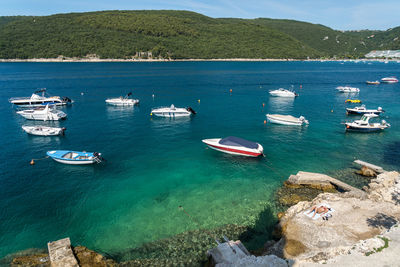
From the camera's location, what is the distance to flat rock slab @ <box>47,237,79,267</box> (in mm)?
17766

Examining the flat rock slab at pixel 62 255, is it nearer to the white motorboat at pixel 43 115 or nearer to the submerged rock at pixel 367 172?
the submerged rock at pixel 367 172

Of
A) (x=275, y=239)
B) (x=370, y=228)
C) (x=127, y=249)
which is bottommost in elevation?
(x=127, y=249)

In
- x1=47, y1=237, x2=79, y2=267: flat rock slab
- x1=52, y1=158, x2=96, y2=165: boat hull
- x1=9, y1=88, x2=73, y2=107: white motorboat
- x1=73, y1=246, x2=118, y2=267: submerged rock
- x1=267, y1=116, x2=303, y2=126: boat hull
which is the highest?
x1=9, y1=88, x2=73, y2=107: white motorboat

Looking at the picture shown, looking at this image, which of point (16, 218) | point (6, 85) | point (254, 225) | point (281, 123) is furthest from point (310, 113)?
point (6, 85)

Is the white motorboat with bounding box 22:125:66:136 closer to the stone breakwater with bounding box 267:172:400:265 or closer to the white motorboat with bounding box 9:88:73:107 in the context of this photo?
the white motorboat with bounding box 9:88:73:107

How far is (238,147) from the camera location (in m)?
39.5

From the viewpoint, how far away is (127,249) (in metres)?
21.5

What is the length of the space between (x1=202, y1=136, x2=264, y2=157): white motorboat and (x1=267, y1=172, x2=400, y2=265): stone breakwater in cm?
1478

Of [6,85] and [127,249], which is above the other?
[6,85]

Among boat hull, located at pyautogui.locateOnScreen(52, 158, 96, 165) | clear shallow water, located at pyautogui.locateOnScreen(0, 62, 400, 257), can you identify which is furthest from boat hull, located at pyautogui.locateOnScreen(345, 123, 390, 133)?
boat hull, located at pyautogui.locateOnScreen(52, 158, 96, 165)

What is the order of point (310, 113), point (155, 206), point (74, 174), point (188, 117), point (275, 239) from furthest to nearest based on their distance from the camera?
point (310, 113)
point (188, 117)
point (74, 174)
point (155, 206)
point (275, 239)

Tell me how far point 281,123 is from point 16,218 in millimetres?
53523

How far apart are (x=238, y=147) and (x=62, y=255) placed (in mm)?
→ 28446

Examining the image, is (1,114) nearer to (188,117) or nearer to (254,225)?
(188,117)
